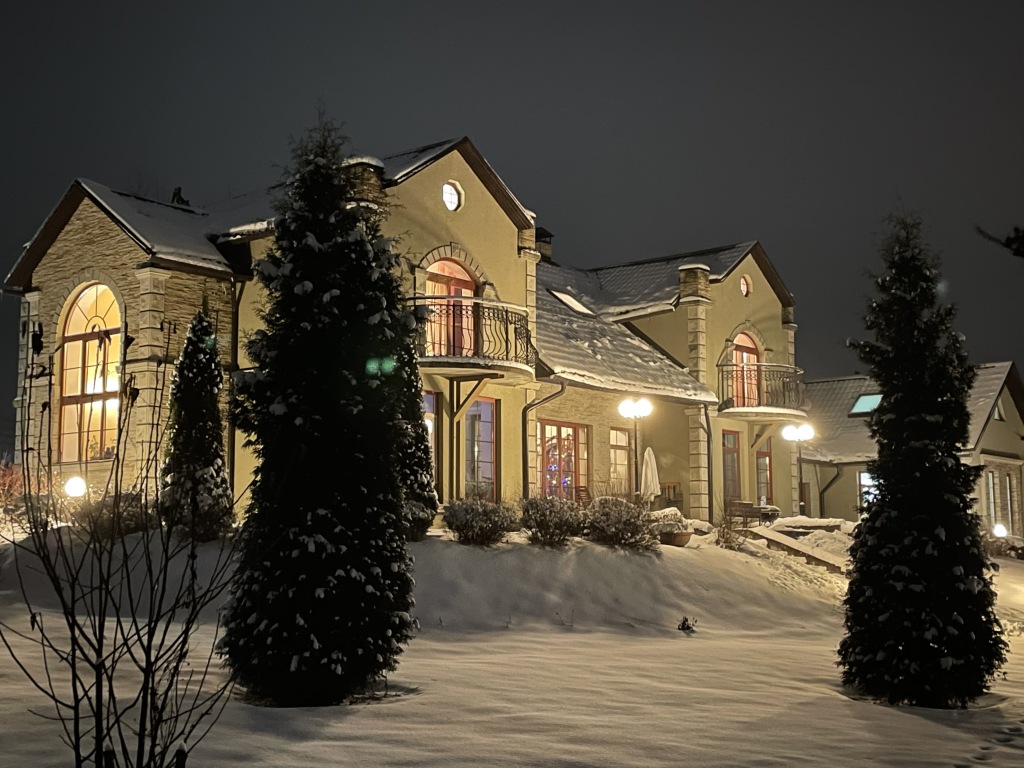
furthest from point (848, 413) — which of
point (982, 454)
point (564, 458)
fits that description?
point (564, 458)

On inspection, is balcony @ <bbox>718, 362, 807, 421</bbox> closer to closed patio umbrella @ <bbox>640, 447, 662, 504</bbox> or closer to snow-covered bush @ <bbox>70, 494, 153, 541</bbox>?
closed patio umbrella @ <bbox>640, 447, 662, 504</bbox>

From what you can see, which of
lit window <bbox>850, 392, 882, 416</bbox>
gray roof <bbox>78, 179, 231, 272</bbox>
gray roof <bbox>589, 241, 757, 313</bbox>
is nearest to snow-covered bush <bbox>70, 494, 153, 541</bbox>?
gray roof <bbox>78, 179, 231, 272</bbox>

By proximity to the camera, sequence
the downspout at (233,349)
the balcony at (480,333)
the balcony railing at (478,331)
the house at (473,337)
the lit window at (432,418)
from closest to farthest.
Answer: the downspout at (233,349) → the house at (473,337) → the balcony at (480,333) → the balcony railing at (478,331) → the lit window at (432,418)

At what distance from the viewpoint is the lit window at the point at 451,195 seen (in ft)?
64.7

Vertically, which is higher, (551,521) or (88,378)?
(88,378)

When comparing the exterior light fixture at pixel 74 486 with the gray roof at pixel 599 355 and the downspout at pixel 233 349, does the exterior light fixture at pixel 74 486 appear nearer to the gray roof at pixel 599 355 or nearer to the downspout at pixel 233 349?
the downspout at pixel 233 349

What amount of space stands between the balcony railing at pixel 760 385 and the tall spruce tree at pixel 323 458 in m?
18.4

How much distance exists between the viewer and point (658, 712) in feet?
26.1

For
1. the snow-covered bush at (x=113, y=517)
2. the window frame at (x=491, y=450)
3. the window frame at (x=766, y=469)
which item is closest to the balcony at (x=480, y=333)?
the window frame at (x=491, y=450)

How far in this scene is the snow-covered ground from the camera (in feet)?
21.7

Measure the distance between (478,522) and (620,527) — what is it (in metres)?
2.31

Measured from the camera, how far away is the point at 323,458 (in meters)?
8.57

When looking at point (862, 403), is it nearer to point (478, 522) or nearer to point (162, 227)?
point (478, 522)

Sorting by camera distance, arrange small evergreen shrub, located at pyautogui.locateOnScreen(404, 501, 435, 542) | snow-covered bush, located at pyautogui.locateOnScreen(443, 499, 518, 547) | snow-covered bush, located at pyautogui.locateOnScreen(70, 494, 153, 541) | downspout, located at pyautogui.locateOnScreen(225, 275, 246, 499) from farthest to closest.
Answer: downspout, located at pyautogui.locateOnScreen(225, 275, 246, 499), snow-covered bush, located at pyautogui.locateOnScreen(443, 499, 518, 547), small evergreen shrub, located at pyautogui.locateOnScreen(404, 501, 435, 542), snow-covered bush, located at pyautogui.locateOnScreen(70, 494, 153, 541)
